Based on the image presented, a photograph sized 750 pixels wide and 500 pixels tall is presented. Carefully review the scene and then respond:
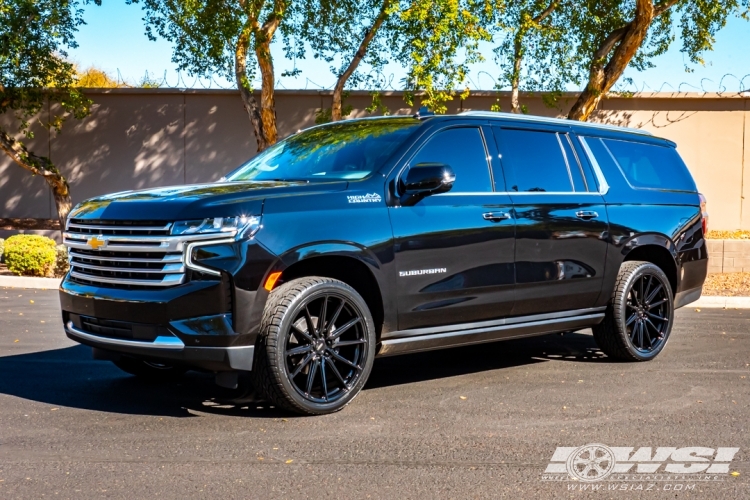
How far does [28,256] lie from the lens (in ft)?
48.2

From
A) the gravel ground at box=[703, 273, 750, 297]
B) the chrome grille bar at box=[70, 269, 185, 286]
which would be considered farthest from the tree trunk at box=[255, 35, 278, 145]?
the chrome grille bar at box=[70, 269, 185, 286]

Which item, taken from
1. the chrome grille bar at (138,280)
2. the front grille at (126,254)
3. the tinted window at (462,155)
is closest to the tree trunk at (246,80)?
the tinted window at (462,155)

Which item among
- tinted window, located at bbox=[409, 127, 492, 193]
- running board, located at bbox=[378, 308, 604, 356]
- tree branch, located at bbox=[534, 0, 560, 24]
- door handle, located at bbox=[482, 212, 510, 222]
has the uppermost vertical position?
tree branch, located at bbox=[534, 0, 560, 24]

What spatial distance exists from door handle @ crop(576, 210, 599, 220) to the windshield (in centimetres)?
161

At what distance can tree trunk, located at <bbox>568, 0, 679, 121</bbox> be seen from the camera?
53.4ft

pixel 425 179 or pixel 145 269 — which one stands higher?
pixel 425 179

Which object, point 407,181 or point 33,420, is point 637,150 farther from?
point 33,420

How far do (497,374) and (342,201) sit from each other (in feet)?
7.63

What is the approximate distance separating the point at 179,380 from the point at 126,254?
169cm

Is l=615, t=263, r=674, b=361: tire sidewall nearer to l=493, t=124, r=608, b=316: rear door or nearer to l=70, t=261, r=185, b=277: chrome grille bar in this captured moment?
l=493, t=124, r=608, b=316: rear door

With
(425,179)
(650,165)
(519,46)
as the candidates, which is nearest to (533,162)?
(425,179)

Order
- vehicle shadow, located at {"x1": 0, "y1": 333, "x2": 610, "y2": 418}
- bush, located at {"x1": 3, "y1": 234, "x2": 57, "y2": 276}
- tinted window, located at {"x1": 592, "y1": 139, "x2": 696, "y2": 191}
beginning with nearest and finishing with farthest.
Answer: vehicle shadow, located at {"x1": 0, "y1": 333, "x2": 610, "y2": 418} → tinted window, located at {"x1": 592, "y1": 139, "x2": 696, "y2": 191} → bush, located at {"x1": 3, "y1": 234, "x2": 57, "y2": 276}

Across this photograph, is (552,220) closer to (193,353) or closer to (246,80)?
(193,353)

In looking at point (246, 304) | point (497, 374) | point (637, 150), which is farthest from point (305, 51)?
point (246, 304)
